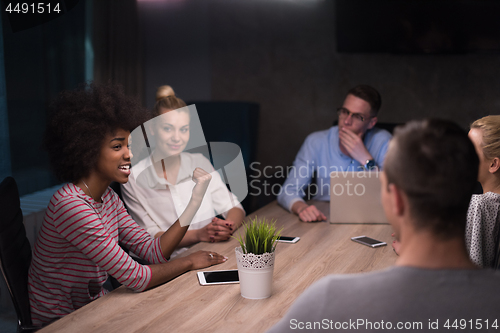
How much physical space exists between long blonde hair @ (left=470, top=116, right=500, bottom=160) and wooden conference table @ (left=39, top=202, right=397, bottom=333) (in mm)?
464

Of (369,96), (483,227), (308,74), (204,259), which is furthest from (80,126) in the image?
(308,74)

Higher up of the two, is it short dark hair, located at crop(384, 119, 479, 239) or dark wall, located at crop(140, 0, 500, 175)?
dark wall, located at crop(140, 0, 500, 175)

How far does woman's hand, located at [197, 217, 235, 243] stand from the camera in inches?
65.1

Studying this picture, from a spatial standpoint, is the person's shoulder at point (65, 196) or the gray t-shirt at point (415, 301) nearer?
the gray t-shirt at point (415, 301)

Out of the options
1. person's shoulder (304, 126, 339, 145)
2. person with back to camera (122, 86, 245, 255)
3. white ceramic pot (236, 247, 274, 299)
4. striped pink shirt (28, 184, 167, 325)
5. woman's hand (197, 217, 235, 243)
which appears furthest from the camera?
person's shoulder (304, 126, 339, 145)

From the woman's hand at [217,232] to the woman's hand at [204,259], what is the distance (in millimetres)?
211

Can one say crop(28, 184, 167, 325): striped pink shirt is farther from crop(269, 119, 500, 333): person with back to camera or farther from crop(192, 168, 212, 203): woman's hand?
crop(269, 119, 500, 333): person with back to camera

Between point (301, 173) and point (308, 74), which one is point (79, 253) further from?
point (308, 74)

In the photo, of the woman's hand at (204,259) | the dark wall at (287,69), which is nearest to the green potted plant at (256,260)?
the woman's hand at (204,259)

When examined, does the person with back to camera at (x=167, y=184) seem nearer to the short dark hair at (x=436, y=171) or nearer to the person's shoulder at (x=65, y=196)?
the person's shoulder at (x=65, y=196)

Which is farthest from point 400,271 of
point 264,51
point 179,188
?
point 264,51

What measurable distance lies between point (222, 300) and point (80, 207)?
1.66 ft

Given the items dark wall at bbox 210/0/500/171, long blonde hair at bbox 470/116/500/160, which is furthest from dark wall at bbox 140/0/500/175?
long blonde hair at bbox 470/116/500/160

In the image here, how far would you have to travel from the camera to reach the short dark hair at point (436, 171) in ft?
2.05
